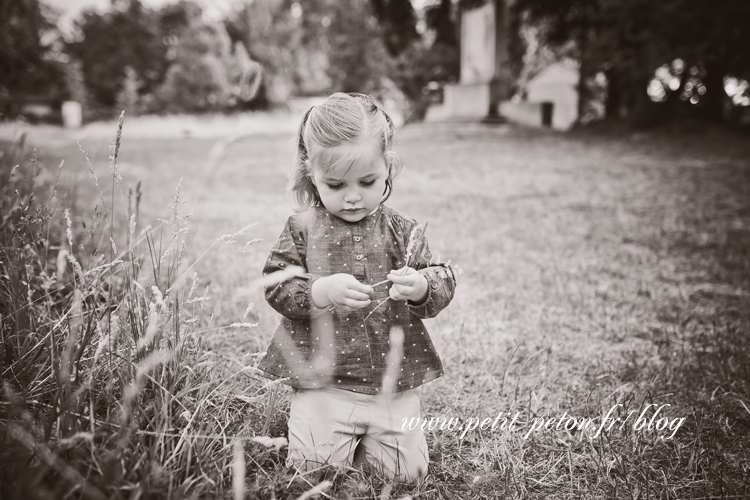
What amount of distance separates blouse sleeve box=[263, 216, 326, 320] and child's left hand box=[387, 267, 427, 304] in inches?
9.6

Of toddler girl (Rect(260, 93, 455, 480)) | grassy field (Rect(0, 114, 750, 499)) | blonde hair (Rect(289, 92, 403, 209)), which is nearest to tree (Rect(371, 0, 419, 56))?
grassy field (Rect(0, 114, 750, 499))

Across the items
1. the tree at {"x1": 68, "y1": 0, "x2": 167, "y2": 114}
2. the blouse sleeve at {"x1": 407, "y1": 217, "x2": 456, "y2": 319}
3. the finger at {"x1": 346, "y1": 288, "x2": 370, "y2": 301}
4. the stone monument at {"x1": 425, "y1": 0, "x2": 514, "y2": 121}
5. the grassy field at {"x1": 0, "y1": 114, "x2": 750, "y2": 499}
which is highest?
the tree at {"x1": 68, "y1": 0, "x2": 167, "y2": 114}

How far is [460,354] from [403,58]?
24.1 m

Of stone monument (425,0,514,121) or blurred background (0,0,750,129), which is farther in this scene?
stone monument (425,0,514,121)

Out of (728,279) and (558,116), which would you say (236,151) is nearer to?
(728,279)

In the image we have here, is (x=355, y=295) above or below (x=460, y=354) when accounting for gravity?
above

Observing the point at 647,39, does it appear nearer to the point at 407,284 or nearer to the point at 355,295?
the point at 407,284

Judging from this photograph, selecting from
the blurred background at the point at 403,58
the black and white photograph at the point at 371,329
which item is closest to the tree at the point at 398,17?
the blurred background at the point at 403,58

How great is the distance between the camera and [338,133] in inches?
65.4

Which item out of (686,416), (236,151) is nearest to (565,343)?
(686,416)

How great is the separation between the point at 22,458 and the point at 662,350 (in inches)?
99.4

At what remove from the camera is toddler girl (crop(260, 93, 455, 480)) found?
1.66 meters

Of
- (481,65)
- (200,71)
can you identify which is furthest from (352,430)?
(200,71)

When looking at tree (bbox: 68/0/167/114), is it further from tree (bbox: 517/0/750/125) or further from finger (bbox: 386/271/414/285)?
finger (bbox: 386/271/414/285)
